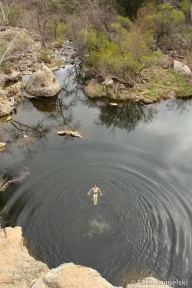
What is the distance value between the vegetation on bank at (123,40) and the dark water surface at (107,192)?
25.2ft

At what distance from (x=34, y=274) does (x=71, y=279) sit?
242 centimetres

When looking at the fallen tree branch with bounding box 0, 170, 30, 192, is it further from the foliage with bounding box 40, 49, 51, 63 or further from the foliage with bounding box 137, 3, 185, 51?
the foliage with bounding box 137, 3, 185, 51

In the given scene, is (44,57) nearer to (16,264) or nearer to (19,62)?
(19,62)

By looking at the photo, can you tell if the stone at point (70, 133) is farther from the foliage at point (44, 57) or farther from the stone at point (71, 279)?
the foliage at point (44, 57)

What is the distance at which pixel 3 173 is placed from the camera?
970 inches

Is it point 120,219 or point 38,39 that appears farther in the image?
point 38,39

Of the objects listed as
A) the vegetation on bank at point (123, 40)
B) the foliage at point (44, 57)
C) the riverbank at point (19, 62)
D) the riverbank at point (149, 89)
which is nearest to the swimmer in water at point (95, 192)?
the riverbank at point (19, 62)

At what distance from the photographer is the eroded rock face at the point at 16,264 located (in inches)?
578

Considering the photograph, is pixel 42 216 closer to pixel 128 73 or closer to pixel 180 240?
pixel 180 240

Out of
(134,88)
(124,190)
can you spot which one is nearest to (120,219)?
(124,190)

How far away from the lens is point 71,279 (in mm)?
13734

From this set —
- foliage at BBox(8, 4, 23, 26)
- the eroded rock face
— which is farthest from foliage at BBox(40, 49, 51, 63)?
the eroded rock face

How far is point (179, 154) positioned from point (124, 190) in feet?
23.3

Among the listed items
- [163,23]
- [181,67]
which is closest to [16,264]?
[181,67]
